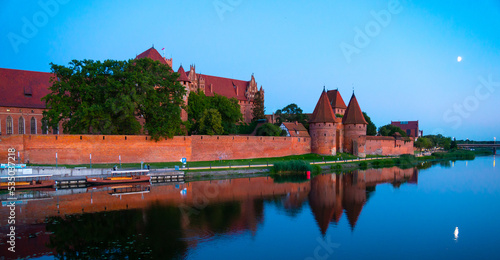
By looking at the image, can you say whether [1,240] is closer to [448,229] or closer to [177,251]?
[177,251]

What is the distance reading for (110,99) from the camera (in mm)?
21641

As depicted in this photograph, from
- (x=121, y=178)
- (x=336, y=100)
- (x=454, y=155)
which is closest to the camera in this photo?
(x=121, y=178)

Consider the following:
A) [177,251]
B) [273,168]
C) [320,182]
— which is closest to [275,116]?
[273,168]

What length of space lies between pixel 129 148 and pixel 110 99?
3.84 m

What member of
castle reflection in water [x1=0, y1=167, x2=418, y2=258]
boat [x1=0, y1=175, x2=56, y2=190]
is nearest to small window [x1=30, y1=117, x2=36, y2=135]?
boat [x1=0, y1=175, x2=56, y2=190]

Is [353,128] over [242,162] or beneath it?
over

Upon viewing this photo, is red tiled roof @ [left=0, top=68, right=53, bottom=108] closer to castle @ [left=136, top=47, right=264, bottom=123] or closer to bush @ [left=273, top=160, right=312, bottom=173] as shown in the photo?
castle @ [left=136, top=47, right=264, bottom=123]

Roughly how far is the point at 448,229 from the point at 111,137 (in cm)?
1973

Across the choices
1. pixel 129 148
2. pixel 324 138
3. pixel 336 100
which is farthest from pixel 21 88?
pixel 336 100

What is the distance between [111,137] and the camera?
2319 centimetres

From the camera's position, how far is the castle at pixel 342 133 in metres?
34.7

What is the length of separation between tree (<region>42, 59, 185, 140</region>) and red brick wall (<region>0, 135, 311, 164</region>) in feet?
3.12

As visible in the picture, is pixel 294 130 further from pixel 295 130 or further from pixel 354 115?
pixel 354 115

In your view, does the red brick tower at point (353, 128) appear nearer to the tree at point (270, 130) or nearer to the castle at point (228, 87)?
the tree at point (270, 130)
